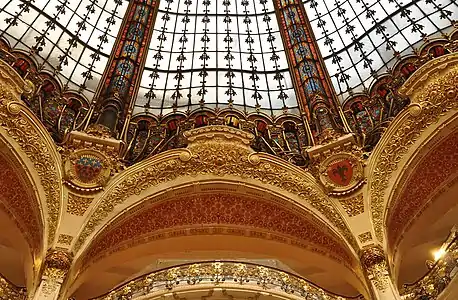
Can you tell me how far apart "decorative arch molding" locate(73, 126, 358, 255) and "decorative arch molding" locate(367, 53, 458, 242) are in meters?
1.04

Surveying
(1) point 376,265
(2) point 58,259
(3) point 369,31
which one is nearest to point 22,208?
(2) point 58,259

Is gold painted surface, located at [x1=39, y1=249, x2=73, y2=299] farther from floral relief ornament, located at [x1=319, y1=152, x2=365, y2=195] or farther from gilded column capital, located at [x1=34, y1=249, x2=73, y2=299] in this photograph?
floral relief ornament, located at [x1=319, y1=152, x2=365, y2=195]

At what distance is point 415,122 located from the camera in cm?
975

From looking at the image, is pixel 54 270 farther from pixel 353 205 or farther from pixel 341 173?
pixel 341 173

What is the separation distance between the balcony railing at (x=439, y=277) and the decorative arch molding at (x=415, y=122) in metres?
1.25

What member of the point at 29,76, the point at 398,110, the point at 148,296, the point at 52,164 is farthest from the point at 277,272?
the point at 29,76

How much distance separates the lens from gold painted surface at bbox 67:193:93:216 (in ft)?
30.7

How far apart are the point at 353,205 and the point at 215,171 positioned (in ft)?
8.84

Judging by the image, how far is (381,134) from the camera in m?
10.3

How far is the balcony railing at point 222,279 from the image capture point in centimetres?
1039

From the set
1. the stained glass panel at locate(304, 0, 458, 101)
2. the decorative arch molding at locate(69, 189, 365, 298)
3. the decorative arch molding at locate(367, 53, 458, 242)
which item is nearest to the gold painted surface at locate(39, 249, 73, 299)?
the decorative arch molding at locate(69, 189, 365, 298)

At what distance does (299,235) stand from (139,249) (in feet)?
10.4

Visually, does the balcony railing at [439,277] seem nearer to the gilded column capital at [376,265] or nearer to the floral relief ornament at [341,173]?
the gilded column capital at [376,265]

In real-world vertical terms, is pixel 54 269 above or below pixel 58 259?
below
